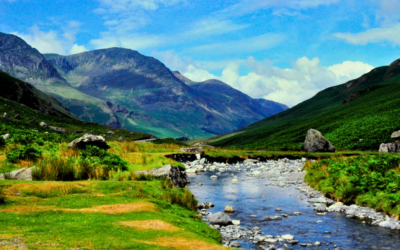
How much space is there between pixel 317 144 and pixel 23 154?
72117mm

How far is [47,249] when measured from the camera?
9.12m

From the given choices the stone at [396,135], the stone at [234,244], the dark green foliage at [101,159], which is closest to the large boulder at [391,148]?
the stone at [396,135]

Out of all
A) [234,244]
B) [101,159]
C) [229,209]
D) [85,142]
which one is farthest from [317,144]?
[234,244]

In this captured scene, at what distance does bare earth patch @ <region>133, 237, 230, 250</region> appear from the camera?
1113cm

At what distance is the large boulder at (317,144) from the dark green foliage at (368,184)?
169 feet

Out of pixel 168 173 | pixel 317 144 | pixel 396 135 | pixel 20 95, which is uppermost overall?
pixel 20 95

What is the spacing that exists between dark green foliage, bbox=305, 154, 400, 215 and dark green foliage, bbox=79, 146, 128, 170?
18.5m

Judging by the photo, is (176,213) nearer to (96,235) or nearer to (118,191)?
(118,191)

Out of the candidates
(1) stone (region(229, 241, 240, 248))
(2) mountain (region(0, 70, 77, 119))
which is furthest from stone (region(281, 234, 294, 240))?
(2) mountain (region(0, 70, 77, 119))

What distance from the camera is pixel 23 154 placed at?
24.2 metres

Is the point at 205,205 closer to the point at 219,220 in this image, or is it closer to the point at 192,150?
the point at 219,220

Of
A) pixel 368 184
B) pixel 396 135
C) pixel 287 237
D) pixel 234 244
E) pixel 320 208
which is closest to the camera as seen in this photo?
pixel 234 244

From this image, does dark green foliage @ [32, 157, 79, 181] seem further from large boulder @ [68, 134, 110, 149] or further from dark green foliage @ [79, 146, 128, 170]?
large boulder @ [68, 134, 110, 149]

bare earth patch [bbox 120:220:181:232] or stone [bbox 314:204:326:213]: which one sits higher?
bare earth patch [bbox 120:220:181:232]
